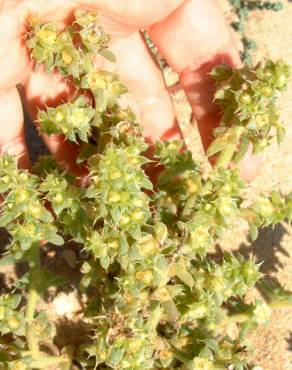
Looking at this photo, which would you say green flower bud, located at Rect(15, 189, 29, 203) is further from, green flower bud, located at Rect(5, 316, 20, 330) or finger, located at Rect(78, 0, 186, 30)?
finger, located at Rect(78, 0, 186, 30)

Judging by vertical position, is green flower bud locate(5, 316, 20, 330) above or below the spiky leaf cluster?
below

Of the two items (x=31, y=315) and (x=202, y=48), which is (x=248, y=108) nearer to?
(x=202, y=48)

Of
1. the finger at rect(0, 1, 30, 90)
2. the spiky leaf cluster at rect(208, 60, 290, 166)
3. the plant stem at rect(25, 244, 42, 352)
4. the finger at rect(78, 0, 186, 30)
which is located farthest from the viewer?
the finger at rect(78, 0, 186, 30)

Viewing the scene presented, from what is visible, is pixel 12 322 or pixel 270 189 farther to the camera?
pixel 270 189

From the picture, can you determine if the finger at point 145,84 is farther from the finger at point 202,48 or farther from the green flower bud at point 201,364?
the green flower bud at point 201,364

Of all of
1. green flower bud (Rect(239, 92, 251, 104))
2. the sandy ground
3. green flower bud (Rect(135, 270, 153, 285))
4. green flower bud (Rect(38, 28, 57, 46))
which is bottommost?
the sandy ground

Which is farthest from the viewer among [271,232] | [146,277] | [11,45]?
[271,232]

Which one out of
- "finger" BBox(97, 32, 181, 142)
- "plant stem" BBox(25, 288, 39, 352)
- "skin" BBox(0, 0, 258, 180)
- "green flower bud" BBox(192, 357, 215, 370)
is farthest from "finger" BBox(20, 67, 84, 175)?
"green flower bud" BBox(192, 357, 215, 370)

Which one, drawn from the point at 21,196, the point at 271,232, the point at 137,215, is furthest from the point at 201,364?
the point at 271,232
